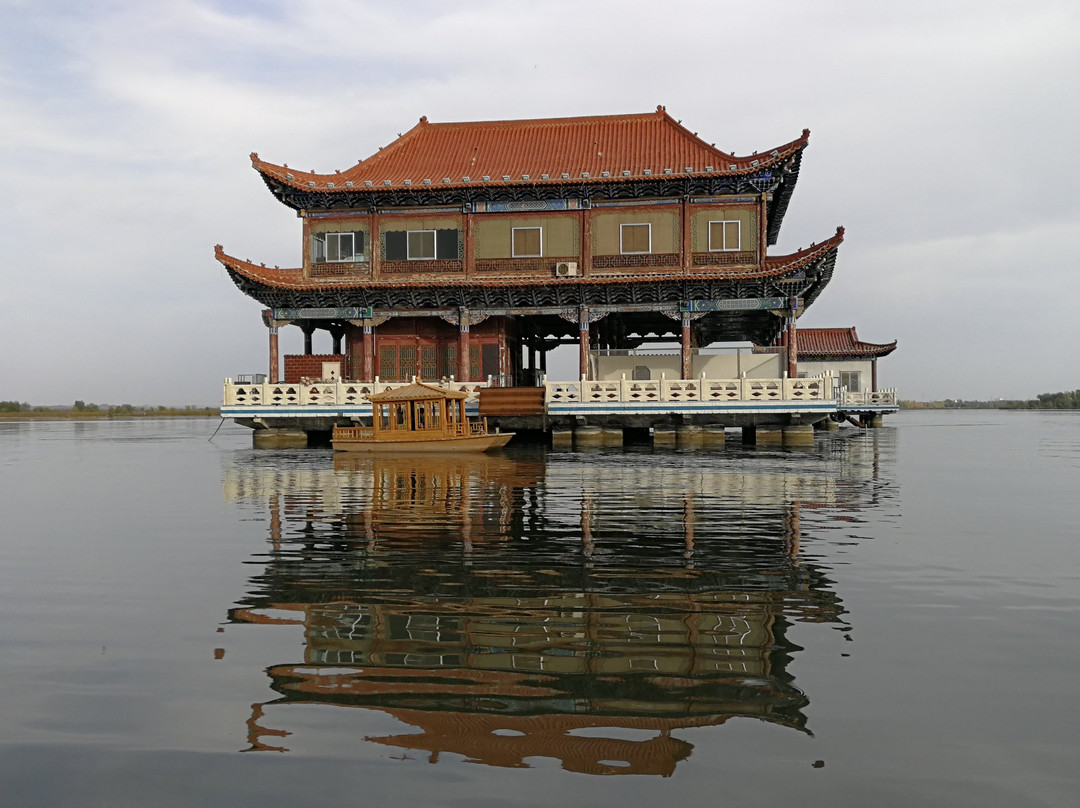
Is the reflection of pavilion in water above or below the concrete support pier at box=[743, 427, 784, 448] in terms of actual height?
below

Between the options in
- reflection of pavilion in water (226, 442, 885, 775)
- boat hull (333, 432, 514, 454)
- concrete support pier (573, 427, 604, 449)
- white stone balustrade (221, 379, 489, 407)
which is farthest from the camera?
white stone balustrade (221, 379, 489, 407)

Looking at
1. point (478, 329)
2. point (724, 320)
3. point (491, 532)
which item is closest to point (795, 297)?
point (724, 320)

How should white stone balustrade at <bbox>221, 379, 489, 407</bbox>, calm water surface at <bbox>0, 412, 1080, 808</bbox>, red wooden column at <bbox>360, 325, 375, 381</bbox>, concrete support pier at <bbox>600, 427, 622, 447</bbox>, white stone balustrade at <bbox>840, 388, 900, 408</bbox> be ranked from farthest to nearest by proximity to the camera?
white stone balustrade at <bbox>840, 388, 900, 408</bbox> → red wooden column at <bbox>360, 325, 375, 381</bbox> → white stone balustrade at <bbox>221, 379, 489, 407</bbox> → concrete support pier at <bbox>600, 427, 622, 447</bbox> → calm water surface at <bbox>0, 412, 1080, 808</bbox>

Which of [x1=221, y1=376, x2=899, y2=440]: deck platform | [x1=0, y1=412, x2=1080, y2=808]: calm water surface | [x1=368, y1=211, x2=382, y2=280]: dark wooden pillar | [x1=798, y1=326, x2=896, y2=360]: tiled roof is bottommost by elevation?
[x1=0, y1=412, x2=1080, y2=808]: calm water surface

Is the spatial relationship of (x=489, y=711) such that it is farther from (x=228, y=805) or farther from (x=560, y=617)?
(x=560, y=617)

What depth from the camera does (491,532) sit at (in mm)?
10555

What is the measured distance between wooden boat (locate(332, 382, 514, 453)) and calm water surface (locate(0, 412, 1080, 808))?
12500 mm

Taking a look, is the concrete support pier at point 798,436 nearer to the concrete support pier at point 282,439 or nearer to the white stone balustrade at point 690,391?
the white stone balustrade at point 690,391

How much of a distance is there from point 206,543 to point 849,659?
26.7ft

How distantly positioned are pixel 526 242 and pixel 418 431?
408 inches

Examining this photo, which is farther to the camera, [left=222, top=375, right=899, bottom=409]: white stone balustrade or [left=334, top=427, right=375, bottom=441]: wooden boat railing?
[left=222, top=375, right=899, bottom=409]: white stone balustrade

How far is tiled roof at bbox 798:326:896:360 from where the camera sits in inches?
1911

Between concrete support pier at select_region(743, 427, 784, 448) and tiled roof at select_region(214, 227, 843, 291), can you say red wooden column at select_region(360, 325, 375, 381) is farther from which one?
concrete support pier at select_region(743, 427, 784, 448)

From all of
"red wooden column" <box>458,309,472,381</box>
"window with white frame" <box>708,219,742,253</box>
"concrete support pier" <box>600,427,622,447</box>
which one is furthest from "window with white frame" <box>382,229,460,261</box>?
"window with white frame" <box>708,219,742,253</box>
